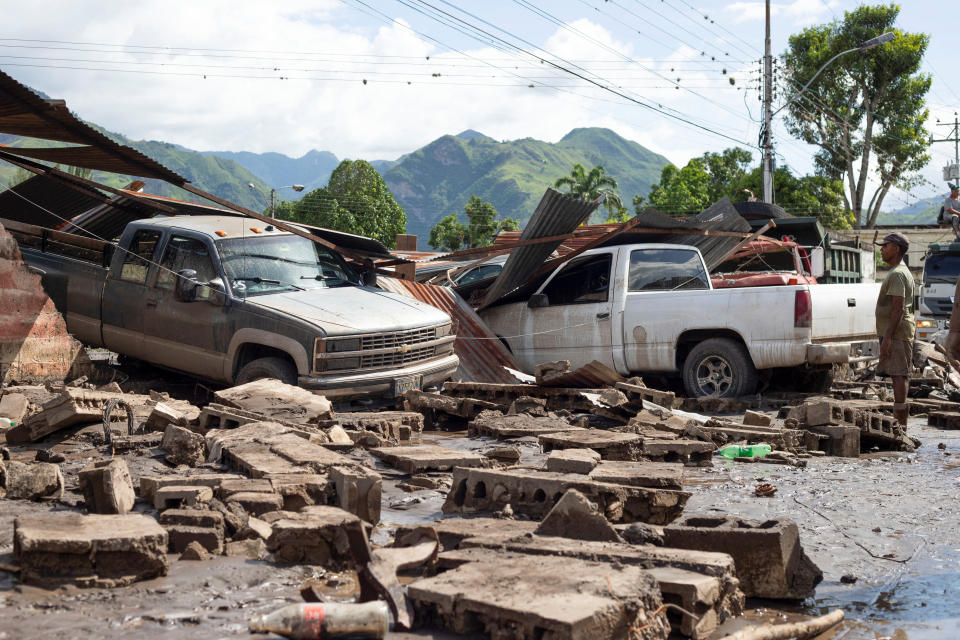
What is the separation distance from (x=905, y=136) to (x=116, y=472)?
4839 centimetres

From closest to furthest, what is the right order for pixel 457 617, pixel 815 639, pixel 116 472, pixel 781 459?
1. pixel 457 617
2. pixel 815 639
3. pixel 116 472
4. pixel 781 459

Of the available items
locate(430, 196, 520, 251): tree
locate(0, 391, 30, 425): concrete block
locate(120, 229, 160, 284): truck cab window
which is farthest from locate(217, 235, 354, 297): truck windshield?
locate(430, 196, 520, 251): tree

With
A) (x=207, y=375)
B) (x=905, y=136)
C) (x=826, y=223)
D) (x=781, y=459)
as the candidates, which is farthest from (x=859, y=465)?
(x=905, y=136)

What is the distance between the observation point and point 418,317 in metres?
9.10

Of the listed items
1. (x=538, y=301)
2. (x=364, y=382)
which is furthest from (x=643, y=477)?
(x=538, y=301)

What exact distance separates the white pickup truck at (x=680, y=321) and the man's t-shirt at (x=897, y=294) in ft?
3.55

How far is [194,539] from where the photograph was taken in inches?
155

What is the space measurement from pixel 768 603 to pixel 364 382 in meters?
5.33

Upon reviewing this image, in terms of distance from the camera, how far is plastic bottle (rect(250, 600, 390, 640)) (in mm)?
2824

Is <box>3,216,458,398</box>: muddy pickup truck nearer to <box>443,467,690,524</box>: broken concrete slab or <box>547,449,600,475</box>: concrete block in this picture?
<box>547,449,600,475</box>: concrete block

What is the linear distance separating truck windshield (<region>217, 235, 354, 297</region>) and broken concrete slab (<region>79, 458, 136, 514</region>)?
4.34 meters

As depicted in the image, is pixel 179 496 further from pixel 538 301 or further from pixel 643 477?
pixel 538 301

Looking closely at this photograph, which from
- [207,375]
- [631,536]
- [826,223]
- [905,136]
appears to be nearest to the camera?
[631,536]

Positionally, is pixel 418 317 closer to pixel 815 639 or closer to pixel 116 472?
pixel 116 472
